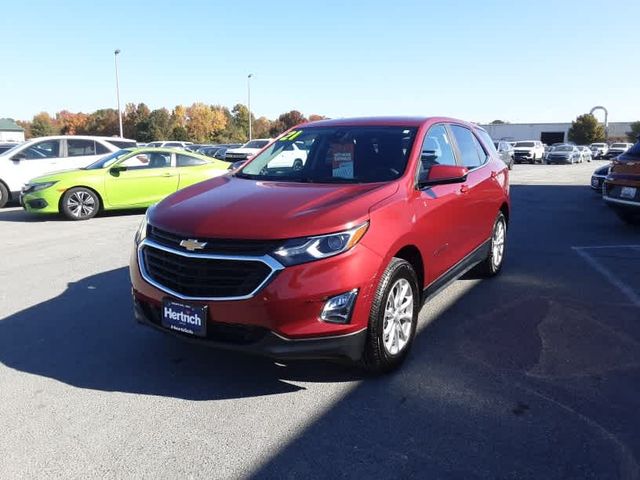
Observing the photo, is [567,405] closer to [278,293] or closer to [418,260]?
[418,260]

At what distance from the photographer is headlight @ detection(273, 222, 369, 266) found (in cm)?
310

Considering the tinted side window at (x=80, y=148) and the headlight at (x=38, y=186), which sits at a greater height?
the tinted side window at (x=80, y=148)

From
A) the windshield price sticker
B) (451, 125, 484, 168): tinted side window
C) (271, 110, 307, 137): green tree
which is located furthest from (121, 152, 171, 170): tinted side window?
(271, 110, 307, 137): green tree

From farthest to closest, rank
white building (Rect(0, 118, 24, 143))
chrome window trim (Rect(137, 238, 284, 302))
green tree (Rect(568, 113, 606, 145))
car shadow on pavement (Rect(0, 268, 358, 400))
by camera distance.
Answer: white building (Rect(0, 118, 24, 143)) → green tree (Rect(568, 113, 606, 145)) → car shadow on pavement (Rect(0, 268, 358, 400)) → chrome window trim (Rect(137, 238, 284, 302))

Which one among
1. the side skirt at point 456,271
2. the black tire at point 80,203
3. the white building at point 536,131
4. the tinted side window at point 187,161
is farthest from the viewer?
the white building at point 536,131

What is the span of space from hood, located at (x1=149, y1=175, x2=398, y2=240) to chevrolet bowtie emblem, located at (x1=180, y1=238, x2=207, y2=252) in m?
0.04

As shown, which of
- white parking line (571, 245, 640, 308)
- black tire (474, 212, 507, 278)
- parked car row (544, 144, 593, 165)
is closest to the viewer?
white parking line (571, 245, 640, 308)

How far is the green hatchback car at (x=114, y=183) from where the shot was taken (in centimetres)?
1060

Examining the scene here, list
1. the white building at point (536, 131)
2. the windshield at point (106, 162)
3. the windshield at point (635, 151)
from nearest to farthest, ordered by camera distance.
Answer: the windshield at point (635, 151)
the windshield at point (106, 162)
the white building at point (536, 131)

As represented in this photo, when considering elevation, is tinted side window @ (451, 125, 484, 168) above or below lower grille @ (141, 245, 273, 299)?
above

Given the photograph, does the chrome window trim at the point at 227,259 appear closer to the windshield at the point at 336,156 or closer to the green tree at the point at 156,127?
the windshield at the point at 336,156

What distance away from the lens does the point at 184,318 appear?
334 centimetres

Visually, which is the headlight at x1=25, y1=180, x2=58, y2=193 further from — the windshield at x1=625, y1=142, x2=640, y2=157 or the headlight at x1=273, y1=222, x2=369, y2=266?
the windshield at x1=625, y1=142, x2=640, y2=157

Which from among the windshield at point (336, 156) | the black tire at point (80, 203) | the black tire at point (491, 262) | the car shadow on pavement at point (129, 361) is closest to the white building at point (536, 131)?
the black tire at point (80, 203)
